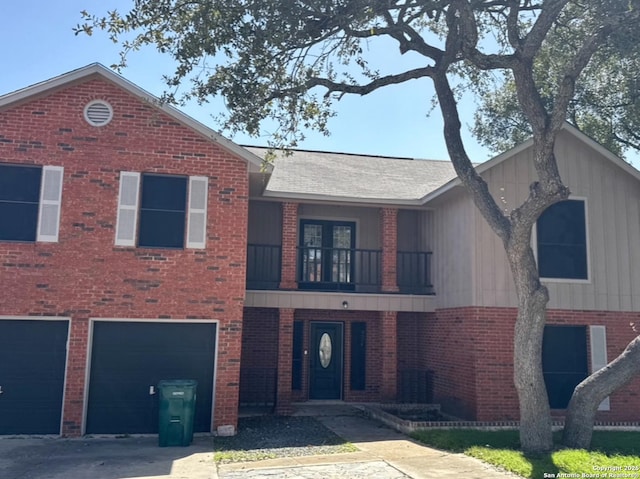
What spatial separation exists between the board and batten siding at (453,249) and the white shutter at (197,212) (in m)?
5.28

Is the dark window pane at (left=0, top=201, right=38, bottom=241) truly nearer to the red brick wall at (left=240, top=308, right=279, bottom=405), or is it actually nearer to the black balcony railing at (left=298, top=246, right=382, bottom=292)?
the red brick wall at (left=240, top=308, right=279, bottom=405)

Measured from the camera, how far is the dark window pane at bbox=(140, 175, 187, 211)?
10984 millimetres

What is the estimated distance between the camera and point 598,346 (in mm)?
12117

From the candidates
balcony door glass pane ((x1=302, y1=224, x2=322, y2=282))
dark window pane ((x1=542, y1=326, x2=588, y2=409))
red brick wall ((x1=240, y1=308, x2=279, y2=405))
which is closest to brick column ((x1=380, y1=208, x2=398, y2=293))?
balcony door glass pane ((x1=302, y1=224, x2=322, y2=282))

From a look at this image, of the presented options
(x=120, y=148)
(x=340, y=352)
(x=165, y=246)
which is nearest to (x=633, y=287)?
(x=340, y=352)

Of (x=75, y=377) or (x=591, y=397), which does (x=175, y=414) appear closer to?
Answer: (x=75, y=377)

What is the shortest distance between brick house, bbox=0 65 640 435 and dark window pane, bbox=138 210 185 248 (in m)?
0.03

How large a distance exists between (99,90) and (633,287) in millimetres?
11851

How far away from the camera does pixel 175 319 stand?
10.7 metres

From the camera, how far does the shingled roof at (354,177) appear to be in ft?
43.8

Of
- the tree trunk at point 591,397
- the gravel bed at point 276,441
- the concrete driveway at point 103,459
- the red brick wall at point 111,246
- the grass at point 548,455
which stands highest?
the red brick wall at point 111,246

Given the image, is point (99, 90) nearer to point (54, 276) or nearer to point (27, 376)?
point (54, 276)

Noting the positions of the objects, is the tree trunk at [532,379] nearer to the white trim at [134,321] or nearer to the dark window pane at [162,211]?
the white trim at [134,321]

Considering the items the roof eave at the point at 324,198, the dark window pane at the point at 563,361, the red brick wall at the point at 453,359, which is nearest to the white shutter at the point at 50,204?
the roof eave at the point at 324,198
